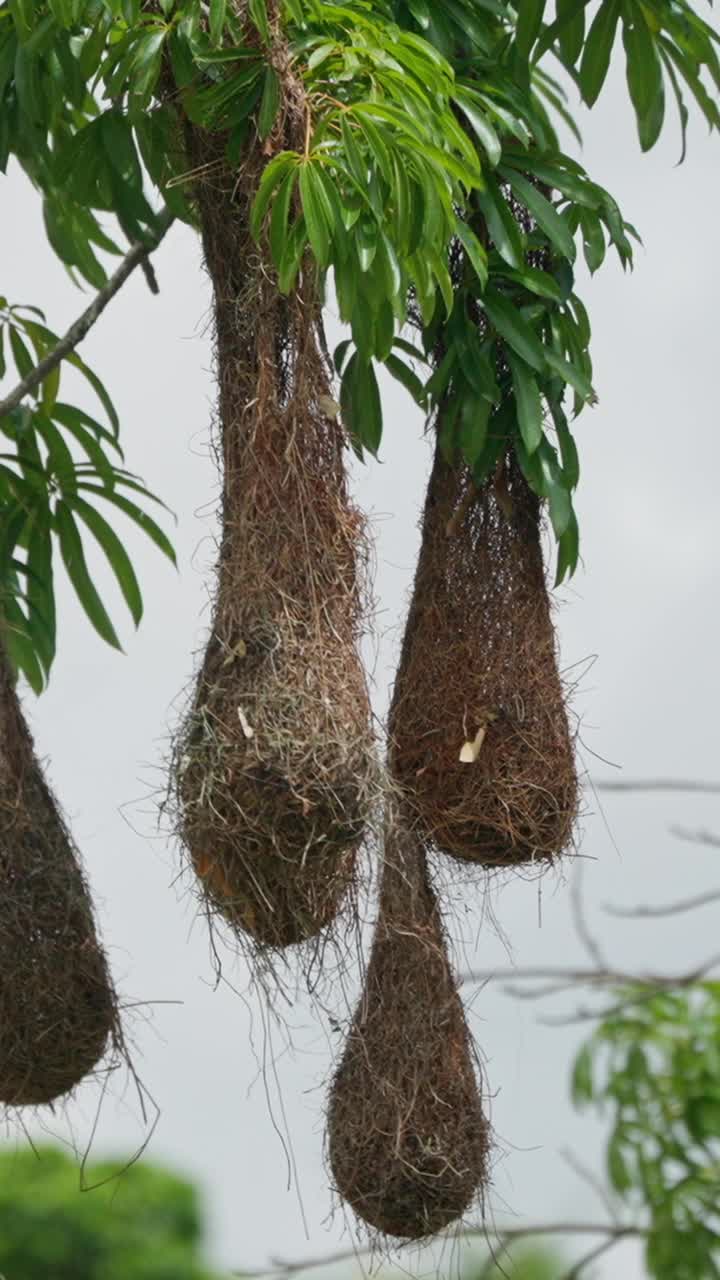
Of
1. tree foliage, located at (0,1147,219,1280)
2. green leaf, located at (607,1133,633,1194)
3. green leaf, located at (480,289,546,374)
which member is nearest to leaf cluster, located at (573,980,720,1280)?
green leaf, located at (607,1133,633,1194)

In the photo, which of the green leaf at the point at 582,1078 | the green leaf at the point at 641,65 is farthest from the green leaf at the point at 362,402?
the green leaf at the point at 582,1078

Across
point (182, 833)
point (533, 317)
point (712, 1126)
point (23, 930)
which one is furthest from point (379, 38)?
point (712, 1126)

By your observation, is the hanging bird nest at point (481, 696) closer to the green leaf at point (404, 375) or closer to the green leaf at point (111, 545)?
the green leaf at point (404, 375)

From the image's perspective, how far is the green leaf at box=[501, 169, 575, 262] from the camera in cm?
275

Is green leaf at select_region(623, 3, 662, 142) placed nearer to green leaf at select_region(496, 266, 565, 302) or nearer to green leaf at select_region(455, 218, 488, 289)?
green leaf at select_region(496, 266, 565, 302)

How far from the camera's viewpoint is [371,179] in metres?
2.32

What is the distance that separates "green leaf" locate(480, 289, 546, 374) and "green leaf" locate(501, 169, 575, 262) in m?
0.08

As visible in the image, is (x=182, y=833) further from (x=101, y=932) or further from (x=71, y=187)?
(x=71, y=187)

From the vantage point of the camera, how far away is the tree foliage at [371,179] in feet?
7.76

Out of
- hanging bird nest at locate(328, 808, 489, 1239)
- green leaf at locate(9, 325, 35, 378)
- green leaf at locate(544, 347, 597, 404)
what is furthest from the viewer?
green leaf at locate(9, 325, 35, 378)

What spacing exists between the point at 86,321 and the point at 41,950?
2.60ft

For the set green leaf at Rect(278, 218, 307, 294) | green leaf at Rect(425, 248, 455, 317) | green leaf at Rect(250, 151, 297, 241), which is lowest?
green leaf at Rect(278, 218, 307, 294)

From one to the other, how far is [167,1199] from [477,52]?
453 centimetres

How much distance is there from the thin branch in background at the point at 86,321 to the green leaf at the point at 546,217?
0.53m
